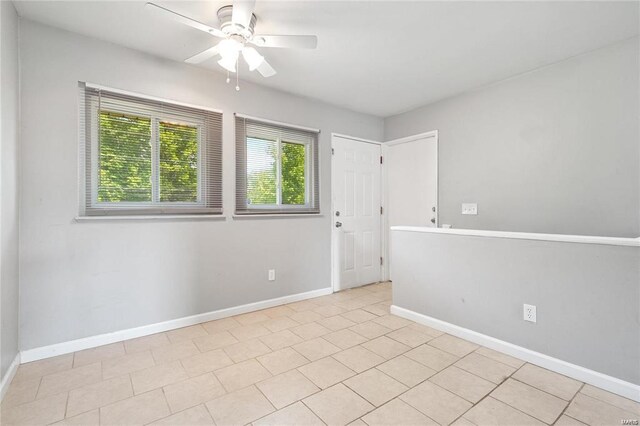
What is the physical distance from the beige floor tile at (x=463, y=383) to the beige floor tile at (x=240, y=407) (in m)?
1.09

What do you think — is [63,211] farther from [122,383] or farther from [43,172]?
[122,383]

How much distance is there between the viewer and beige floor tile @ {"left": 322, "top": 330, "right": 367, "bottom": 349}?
2.40 metres

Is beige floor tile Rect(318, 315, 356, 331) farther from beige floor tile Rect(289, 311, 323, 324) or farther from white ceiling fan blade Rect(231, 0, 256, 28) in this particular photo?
white ceiling fan blade Rect(231, 0, 256, 28)

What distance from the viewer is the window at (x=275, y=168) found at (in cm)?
312

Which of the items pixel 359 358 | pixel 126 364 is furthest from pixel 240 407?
pixel 126 364

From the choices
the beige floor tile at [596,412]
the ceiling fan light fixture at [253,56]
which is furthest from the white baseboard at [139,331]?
the beige floor tile at [596,412]

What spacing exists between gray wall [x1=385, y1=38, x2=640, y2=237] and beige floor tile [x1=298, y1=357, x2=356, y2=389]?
89.5 inches

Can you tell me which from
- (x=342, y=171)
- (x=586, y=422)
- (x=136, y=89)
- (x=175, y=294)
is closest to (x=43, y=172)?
(x=136, y=89)

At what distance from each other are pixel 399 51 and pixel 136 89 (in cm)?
231

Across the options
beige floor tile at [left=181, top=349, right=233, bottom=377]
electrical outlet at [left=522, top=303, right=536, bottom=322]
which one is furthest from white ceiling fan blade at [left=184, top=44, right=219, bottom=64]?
electrical outlet at [left=522, top=303, right=536, bottom=322]

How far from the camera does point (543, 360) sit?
204 centimetres

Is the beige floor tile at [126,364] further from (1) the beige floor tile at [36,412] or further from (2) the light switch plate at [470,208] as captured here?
(2) the light switch plate at [470,208]

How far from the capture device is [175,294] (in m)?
2.72

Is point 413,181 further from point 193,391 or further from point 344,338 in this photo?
point 193,391
